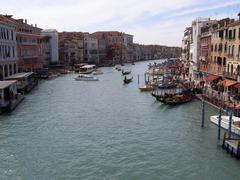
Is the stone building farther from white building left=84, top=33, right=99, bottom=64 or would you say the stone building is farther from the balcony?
the balcony

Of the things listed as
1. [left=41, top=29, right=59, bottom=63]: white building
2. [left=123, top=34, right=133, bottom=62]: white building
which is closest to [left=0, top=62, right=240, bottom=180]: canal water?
[left=41, top=29, right=59, bottom=63]: white building

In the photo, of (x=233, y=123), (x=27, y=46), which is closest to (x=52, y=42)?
(x=27, y=46)

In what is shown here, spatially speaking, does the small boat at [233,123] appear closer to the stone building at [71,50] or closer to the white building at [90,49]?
the stone building at [71,50]

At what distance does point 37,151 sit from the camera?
14.7m

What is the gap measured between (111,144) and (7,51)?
24929 millimetres

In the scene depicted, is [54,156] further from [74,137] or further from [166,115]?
[166,115]

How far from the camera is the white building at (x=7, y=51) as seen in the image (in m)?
34.2

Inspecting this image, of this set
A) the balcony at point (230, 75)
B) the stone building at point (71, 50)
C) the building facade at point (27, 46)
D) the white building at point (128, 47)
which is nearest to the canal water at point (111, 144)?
the balcony at point (230, 75)

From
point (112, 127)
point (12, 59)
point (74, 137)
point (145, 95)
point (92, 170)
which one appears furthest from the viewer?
point (12, 59)

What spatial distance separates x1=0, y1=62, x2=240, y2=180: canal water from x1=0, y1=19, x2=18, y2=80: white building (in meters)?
11.1

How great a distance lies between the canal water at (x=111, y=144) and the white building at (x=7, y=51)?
11.1 metres

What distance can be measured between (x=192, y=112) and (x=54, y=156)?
11.6 meters

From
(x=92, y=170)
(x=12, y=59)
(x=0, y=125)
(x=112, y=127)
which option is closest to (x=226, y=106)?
(x=112, y=127)

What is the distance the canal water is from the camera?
12547mm
